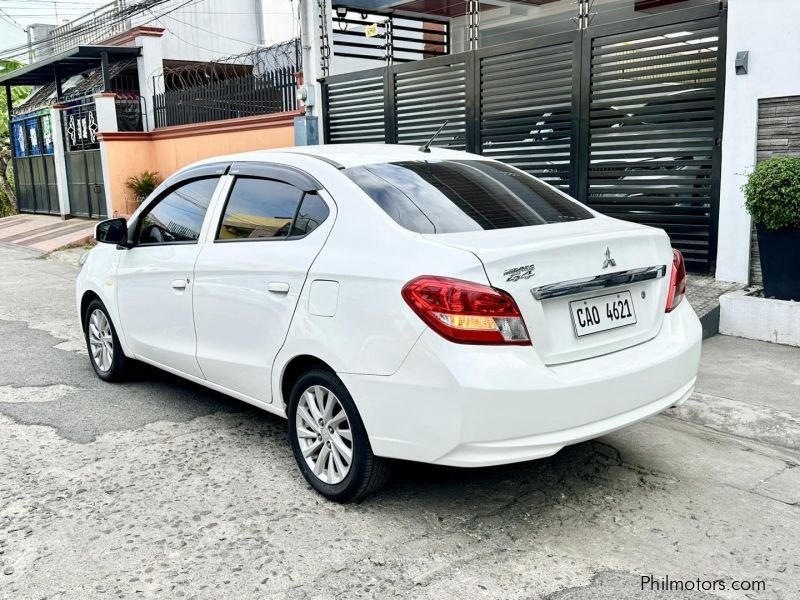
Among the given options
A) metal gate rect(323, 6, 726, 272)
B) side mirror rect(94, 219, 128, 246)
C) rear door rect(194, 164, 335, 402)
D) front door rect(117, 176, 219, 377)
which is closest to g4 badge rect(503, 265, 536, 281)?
rear door rect(194, 164, 335, 402)

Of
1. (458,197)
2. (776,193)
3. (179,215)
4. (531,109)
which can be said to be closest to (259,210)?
(179,215)

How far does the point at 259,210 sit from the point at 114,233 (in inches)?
60.9

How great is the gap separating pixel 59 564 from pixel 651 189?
240 inches

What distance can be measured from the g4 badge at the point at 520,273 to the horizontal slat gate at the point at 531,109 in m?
5.38

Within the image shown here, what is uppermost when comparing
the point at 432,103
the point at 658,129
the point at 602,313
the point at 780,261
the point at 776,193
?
the point at 432,103

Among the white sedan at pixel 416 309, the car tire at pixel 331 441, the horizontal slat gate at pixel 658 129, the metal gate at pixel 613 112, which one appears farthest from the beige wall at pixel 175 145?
the car tire at pixel 331 441

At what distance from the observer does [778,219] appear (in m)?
5.95

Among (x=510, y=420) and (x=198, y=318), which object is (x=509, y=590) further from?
(x=198, y=318)

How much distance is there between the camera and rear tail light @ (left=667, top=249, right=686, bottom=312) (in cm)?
377

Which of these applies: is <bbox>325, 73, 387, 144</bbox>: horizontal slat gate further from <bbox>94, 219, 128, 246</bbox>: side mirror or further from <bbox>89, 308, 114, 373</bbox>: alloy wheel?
<bbox>94, 219, 128, 246</bbox>: side mirror

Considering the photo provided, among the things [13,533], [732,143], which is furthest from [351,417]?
[732,143]

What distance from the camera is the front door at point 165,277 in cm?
461

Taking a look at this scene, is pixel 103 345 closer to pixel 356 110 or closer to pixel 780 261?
pixel 780 261

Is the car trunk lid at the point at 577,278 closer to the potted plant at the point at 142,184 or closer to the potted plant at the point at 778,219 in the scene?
the potted plant at the point at 778,219
